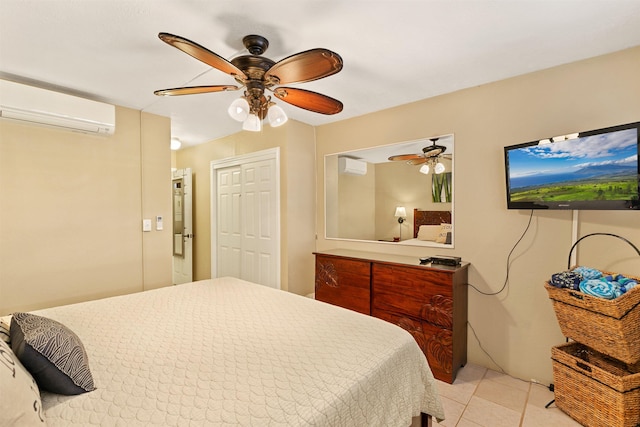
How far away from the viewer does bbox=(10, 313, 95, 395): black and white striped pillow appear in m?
1.01

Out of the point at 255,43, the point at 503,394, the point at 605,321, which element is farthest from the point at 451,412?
the point at 255,43

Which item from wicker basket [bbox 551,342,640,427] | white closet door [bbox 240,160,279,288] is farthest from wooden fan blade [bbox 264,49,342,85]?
wicker basket [bbox 551,342,640,427]

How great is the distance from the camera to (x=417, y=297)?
242 cm

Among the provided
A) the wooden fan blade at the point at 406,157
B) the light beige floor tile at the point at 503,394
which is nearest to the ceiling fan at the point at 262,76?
the wooden fan blade at the point at 406,157

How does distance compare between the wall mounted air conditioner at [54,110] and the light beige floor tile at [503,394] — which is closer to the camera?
the light beige floor tile at [503,394]

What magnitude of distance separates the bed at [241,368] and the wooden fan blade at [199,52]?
4.50 ft

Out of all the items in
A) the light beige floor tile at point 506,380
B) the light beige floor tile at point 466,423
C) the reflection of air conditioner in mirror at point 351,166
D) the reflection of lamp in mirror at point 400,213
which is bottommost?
the light beige floor tile at point 466,423

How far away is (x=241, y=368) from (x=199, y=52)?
1448 millimetres

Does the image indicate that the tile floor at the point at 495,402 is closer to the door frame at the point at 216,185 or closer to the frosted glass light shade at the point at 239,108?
the door frame at the point at 216,185

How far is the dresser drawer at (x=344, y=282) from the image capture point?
2.77m

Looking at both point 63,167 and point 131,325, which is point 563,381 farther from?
point 63,167

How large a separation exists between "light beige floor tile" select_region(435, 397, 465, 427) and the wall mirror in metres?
1.24

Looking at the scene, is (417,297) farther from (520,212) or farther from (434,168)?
(434,168)

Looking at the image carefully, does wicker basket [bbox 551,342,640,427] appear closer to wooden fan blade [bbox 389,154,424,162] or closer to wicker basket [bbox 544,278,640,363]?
wicker basket [bbox 544,278,640,363]
